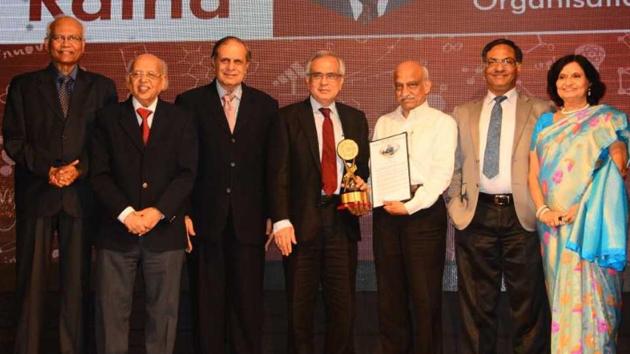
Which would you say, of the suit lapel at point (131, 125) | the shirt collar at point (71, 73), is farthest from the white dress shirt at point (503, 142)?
the shirt collar at point (71, 73)

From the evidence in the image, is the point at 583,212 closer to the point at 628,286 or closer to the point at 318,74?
the point at 318,74

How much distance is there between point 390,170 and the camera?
3.12 m

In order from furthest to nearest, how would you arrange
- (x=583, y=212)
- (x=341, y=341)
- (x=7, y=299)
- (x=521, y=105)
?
(x=7, y=299)
(x=521, y=105)
(x=341, y=341)
(x=583, y=212)

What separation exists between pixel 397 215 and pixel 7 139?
1872 millimetres

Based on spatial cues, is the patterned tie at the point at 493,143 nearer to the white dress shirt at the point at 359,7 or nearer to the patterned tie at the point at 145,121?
the white dress shirt at the point at 359,7

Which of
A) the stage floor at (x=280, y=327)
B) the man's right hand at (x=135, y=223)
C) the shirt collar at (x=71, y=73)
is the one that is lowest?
the stage floor at (x=280, y=327)

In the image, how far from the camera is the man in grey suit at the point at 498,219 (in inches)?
126

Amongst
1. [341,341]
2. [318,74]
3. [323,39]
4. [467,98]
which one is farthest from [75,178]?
[467,98]

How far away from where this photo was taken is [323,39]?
454 cm

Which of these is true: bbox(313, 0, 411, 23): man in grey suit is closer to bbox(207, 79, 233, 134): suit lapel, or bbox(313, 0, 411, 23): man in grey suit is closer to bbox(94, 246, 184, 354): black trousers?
bbox(207, 79, 233, 134): suit lapel

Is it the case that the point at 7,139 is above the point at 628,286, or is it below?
above

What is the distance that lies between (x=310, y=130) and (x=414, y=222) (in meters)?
0.65

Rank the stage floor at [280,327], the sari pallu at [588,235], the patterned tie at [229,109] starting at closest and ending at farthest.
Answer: the sari pallu at [588,235] < the patterned tie at [229,109] < the stage floor at [280,327]

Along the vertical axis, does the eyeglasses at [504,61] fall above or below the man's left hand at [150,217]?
above
